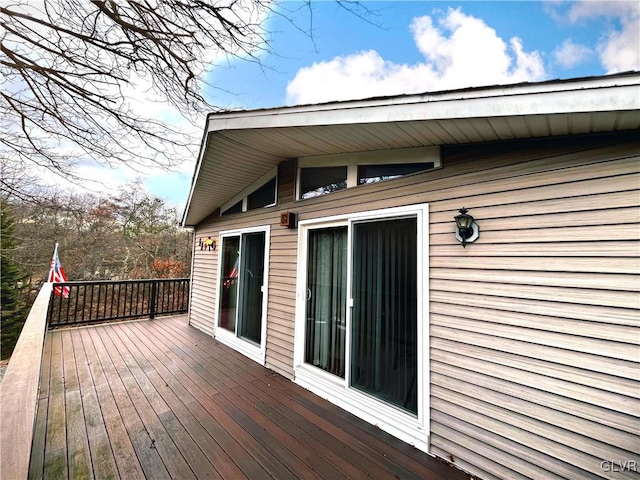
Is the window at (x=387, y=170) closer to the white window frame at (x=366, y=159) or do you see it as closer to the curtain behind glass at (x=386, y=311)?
the white window frame at (x=366, y=159)

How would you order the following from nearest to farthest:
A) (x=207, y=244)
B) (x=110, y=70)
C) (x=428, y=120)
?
(x=428, y=120), (x=110, y=70), (x=207, y=244)

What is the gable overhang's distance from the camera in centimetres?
144

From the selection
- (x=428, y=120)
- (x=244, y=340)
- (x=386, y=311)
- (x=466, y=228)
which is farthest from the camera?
(x=244, y=340)

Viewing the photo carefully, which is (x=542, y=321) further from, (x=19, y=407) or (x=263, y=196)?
(x=263, y=196)

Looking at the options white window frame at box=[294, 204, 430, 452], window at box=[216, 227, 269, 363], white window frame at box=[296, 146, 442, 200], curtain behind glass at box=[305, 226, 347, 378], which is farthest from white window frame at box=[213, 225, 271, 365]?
white window frame at box=[296, 146, 442, 200]

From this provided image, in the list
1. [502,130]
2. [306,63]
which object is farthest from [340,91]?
[502,130]

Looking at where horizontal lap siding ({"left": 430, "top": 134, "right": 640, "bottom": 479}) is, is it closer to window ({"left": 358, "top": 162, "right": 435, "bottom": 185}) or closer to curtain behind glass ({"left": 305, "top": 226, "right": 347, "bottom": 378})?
window ({"left": 358, "top": 162, "right": 435, "bottom": 185})

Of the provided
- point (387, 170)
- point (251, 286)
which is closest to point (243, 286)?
point (251, 286)

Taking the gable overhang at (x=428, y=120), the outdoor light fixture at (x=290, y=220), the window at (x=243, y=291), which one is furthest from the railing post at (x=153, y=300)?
the outdoor light fixture at (x=290, y=220)

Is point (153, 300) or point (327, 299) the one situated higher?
point (327, 299)

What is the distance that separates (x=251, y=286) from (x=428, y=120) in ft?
11.6

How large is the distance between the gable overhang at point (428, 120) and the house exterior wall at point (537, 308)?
197 millimetres

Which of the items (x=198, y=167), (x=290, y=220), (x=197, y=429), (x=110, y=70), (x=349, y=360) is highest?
(x=110, y=70)

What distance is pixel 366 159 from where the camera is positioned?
2916 millimetres
